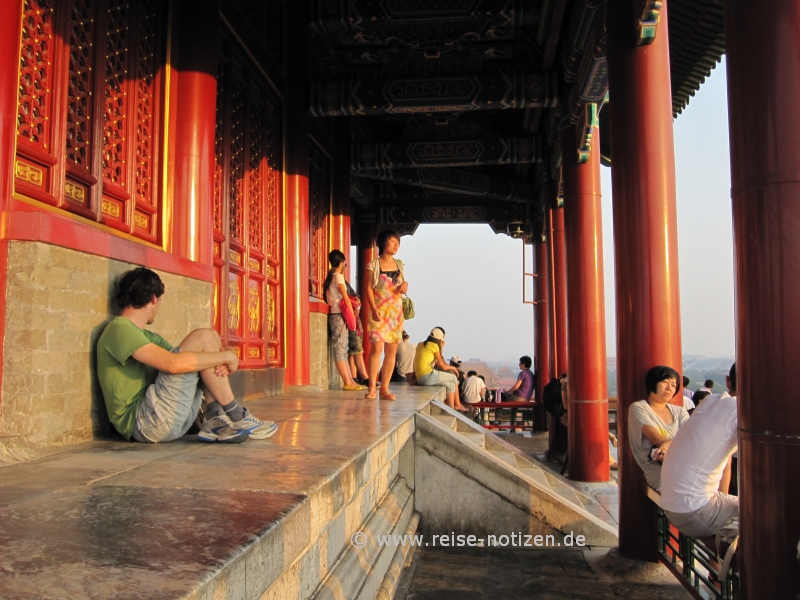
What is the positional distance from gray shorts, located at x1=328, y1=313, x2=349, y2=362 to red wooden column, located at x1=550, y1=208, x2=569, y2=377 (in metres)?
4.43

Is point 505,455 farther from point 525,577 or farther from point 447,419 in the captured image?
point 525,577

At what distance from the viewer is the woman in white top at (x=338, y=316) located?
7320mm

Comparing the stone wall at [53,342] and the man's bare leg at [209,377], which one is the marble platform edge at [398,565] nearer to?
the man's bare leg at [209,377]

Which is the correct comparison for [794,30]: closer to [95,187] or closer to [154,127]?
[95,187]

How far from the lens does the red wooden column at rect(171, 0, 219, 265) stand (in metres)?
4.68

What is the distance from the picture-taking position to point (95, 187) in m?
3.77

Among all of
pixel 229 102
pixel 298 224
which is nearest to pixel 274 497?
pixel 229 102

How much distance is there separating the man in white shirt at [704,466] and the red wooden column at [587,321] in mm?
4698

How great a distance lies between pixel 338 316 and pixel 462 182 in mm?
5862

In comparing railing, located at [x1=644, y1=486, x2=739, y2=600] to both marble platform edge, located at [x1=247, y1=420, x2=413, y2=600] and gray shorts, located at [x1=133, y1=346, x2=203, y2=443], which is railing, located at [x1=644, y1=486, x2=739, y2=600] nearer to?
marble platform edge, located at [x1=247, y1=420, x2=413, y2=600]

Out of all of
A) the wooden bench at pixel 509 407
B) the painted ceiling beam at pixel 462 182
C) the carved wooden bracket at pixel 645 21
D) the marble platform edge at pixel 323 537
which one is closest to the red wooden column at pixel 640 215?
the carved wooden bracket at pixel 645 21

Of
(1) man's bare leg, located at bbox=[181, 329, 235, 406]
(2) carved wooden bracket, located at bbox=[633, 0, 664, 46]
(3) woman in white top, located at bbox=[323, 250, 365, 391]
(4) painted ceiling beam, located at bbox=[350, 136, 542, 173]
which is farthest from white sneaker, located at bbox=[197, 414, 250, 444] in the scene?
(4) painted ceiling beam, located at bbox=[350, 136, 542, 173]

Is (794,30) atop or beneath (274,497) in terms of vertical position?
atop

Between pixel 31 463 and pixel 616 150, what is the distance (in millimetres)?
3736
